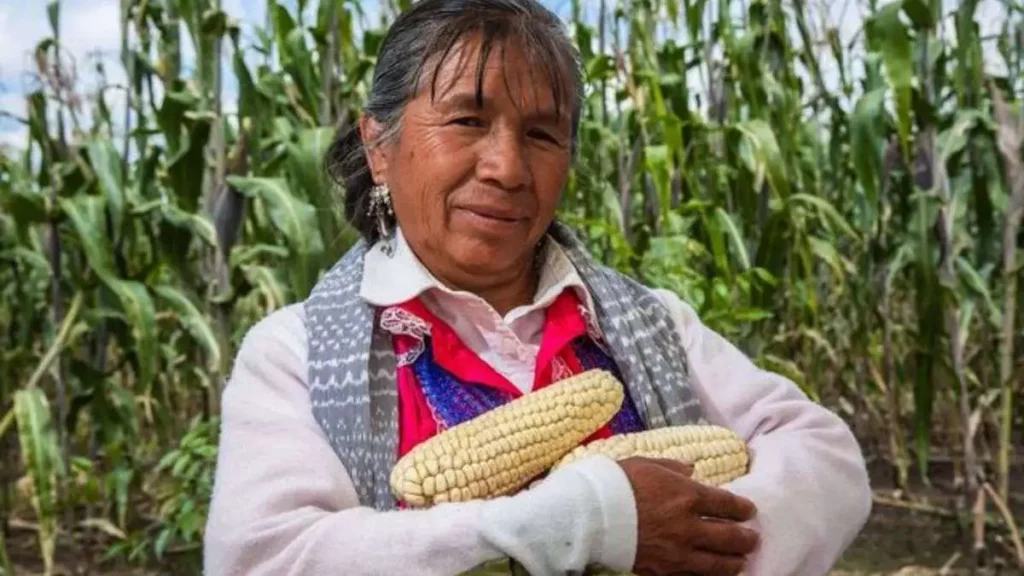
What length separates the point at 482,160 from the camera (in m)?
1.03

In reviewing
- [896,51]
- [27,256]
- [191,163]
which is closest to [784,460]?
[896,51]

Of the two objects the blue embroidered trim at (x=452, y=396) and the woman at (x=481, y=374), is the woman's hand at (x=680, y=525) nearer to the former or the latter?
the woman at (x=481, y=374)

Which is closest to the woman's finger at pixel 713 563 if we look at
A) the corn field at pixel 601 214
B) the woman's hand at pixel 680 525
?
the woman's hand at pixel 680 525

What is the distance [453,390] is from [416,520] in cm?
20

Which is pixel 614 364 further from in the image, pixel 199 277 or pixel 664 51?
pixel 664 51

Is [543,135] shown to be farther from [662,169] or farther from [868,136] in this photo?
[868,136]

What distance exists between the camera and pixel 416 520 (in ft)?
2.88

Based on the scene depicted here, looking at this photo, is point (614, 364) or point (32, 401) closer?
point (614, 364)

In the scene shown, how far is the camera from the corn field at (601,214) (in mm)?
2311

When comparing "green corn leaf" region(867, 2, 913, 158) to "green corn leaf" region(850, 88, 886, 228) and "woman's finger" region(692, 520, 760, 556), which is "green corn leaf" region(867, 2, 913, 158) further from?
"woman's finger" region(692, 520, 760, 556)

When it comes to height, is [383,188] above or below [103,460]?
above

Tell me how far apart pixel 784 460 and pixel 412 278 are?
0.36 metres

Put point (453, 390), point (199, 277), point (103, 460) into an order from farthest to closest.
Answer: point (103, 460)
point (199, 277)
point (453, 390)

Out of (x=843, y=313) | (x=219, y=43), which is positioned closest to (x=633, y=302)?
(x=219, y=43)
